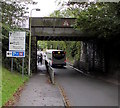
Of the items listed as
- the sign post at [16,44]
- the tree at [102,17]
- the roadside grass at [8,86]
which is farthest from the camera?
the sign post at [16,44]

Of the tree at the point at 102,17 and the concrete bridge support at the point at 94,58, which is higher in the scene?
the tree at the point at 102,17

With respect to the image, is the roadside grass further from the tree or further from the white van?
the white van

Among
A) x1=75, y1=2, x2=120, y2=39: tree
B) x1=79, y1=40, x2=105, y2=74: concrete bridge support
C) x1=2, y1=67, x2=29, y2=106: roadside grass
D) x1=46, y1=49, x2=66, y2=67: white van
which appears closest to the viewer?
x1=2, y1=67, x2=29, y2=106: roadside grass

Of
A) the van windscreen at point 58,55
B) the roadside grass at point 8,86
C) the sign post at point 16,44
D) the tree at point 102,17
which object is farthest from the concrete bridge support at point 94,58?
the roadside grass at point 8,86

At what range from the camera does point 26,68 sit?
2356 cm

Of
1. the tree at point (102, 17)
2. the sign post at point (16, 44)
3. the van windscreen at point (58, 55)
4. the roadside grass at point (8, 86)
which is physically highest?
the tree at point (102, 17)

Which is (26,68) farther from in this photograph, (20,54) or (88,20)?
(88,20)

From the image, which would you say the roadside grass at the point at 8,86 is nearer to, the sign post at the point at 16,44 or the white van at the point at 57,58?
the sign post at the point at 16,44

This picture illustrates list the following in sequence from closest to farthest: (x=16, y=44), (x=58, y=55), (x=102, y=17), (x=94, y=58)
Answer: (x=102, y=17)
(x=16, y=44)
(x=94, y=58)
(x=58, y=55)

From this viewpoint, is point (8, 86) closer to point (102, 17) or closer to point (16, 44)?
point (16, 44)

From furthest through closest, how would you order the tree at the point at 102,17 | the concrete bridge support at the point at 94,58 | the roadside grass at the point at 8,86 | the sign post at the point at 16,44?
the concrete bridge support at the point at 94,58, the sign post at the point at 16,44, the tree at the point at 102,17, the roadside grass at the point at 8,86

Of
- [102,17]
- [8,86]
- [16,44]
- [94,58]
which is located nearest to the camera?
[8,86]

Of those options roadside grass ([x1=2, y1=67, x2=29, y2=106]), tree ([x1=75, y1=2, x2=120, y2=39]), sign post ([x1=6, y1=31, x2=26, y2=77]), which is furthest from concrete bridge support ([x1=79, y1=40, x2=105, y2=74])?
roadside grass ([x1=2, y1=67, x2=29, y2=106])

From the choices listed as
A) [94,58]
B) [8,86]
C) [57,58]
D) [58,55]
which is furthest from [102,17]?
[57,58]
